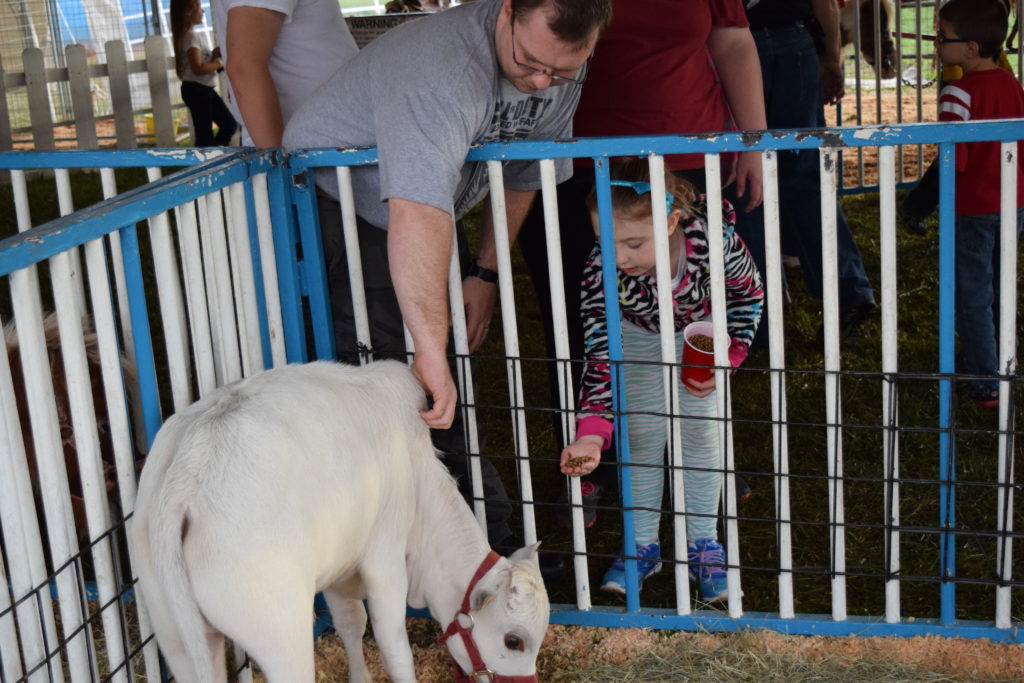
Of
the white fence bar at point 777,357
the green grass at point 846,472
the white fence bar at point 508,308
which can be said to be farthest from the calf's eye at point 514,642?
the white fence bar at point 777,357

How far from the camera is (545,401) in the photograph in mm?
5621

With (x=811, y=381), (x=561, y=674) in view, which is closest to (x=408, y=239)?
(x=561, y=674)

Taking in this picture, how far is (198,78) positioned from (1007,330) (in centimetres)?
925

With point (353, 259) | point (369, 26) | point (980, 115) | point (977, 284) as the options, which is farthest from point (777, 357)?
point (369, 26)

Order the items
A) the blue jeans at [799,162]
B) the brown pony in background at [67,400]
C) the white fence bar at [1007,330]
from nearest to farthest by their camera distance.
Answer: the white fence bar at [1007,330] < the brown pony in background at [67,400] < the blue jeans at [799,162]

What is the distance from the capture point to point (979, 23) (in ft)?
16.2

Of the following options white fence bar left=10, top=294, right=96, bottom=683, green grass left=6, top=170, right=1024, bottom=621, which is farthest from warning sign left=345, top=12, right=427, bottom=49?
white fence bar left=10, top=294, right=96, bottom=683

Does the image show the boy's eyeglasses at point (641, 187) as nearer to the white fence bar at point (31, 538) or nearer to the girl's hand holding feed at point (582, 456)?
the girl's hand holding feed at point (582, 456)

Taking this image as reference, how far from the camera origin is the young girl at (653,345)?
10.9 ft

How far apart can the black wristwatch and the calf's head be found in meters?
0.93

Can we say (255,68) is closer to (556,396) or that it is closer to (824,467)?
(556,396)

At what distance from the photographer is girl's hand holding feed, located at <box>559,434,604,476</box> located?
10.7 feet

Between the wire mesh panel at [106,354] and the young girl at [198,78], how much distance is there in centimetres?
692

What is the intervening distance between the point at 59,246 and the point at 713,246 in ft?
5.40
